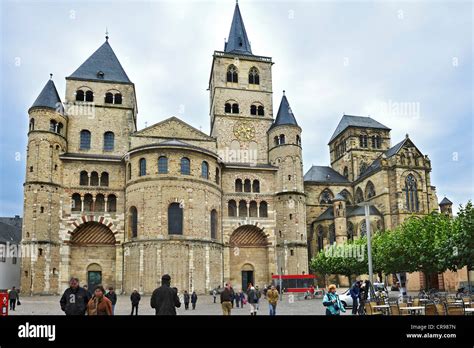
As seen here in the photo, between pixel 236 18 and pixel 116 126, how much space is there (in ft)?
85.4

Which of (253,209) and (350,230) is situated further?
(350,230)

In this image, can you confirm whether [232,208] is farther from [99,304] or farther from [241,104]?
[99,304]

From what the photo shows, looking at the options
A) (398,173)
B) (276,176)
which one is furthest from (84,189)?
(398,173)

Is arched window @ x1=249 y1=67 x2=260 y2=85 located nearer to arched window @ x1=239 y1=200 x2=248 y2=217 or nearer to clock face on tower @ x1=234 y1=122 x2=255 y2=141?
clock face on tower @ x1=234 y1=122 x2=255 y2=141

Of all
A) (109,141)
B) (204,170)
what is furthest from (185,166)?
(109,141)

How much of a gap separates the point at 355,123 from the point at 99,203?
46.9 m

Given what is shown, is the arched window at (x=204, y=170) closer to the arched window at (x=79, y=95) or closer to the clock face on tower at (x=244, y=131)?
the clock face on tower at (x=244, y=131)

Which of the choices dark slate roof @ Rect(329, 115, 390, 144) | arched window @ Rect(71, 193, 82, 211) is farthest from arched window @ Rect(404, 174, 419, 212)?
arched window @ Rect(71, 193, 82, 211)

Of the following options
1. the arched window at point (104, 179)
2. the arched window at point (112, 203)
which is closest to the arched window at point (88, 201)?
the arched window at point (112, 203)

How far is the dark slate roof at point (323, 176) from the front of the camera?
217 feet

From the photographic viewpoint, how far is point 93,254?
4338cm

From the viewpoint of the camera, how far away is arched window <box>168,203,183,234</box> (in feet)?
135

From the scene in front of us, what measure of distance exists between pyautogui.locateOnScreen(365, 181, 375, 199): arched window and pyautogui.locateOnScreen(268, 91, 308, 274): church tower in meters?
16.1
